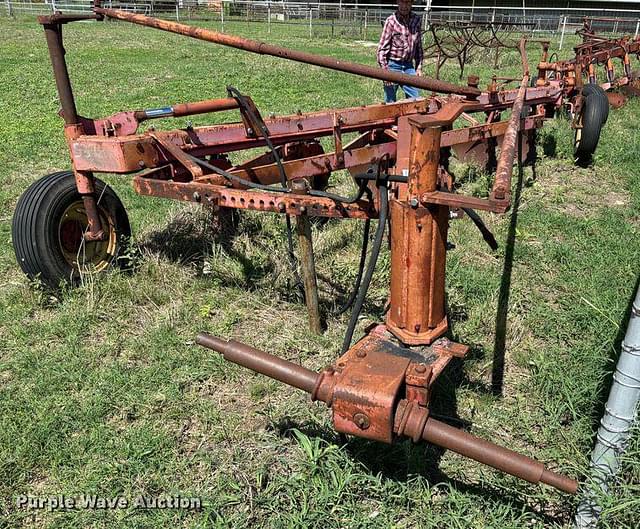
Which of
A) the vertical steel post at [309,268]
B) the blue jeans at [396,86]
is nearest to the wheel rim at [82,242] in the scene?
the vertical steel post at [309,268]

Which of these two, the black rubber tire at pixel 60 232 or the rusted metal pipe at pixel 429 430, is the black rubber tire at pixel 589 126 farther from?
the rusted metal pipe at pixel 429 430

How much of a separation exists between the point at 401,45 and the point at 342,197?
5.35 m

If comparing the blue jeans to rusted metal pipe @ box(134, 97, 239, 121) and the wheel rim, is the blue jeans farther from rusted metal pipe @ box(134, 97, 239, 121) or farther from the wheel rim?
the wheel rim

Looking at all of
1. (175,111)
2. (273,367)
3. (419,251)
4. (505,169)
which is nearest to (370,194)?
(419,251)

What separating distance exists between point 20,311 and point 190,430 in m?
1.75

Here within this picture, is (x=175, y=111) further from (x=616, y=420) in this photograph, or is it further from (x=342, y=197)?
(x=616, y=420)

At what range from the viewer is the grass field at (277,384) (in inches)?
99.6

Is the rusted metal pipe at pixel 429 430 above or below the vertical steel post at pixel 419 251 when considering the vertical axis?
below

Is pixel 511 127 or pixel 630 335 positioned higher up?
pixel 511 127

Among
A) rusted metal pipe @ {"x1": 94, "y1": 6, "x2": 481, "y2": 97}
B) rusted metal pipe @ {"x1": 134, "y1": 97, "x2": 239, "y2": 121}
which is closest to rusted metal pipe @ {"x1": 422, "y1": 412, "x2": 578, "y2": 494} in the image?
rusted metal pipe @ {"x1": 94, "y1": 6, "x2": 481, "y2": 97}

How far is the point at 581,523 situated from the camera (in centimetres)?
229

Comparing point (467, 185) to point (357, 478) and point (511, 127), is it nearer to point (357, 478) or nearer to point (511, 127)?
point (511, 127)

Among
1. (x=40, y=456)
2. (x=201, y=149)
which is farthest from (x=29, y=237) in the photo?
(x=40, y=456)

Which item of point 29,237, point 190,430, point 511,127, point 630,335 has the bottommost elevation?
point 190,430
